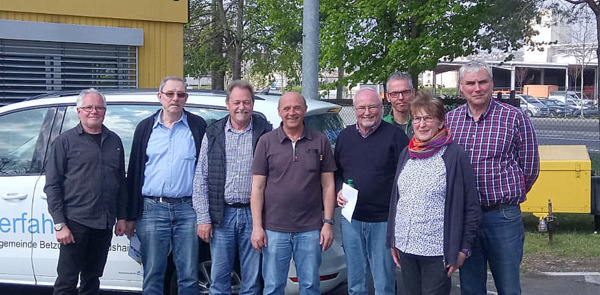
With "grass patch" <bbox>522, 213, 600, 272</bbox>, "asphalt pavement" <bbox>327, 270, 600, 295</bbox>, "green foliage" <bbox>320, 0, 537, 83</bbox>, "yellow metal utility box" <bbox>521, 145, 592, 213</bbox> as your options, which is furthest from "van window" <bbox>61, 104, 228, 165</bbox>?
"green foliage" <bbox>320, 0, 537, 83</bbox>

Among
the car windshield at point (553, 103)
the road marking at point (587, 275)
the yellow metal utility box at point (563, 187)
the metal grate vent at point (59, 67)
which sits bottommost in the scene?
the road marking at point (587, 275)

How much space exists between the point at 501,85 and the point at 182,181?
59.4 meters

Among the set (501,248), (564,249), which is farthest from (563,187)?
(501,248)

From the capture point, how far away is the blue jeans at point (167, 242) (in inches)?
189

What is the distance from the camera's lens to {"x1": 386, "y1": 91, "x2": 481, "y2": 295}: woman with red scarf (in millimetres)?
3875

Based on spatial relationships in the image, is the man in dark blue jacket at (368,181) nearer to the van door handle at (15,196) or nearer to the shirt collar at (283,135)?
the shirt collar at (283,135)

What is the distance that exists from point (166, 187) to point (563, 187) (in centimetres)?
520

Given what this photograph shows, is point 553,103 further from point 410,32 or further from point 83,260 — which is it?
point 83,260

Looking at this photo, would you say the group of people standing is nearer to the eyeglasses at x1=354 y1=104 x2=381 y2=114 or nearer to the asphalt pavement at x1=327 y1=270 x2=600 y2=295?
the eyeglasses at x1=354 y1=104 x2=381 y2=114

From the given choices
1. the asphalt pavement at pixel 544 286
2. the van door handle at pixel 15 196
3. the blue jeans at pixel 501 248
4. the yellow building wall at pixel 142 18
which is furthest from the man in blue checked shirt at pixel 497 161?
the yellow building wall at pixel 142 18

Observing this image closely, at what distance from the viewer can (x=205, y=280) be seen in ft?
17.3

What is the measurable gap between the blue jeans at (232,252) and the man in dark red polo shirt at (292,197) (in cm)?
15

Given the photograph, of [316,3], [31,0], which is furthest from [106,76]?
[316,3]

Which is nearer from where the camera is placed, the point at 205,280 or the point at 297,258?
the point at 297,258
